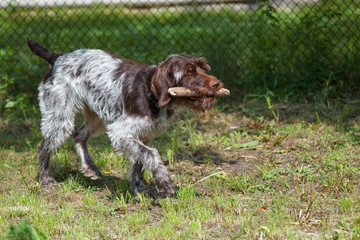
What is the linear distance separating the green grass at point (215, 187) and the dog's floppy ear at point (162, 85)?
80cm

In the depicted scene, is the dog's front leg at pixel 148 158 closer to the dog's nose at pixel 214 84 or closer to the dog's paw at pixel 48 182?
the dog's nose at pixel 214 84

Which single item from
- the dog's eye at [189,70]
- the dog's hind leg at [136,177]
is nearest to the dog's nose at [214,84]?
the dog's eye at [189,70]

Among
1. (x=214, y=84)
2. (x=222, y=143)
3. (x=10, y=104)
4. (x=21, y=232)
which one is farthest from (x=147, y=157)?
(x=10, y=104)

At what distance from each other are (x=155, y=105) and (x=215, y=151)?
149 cm

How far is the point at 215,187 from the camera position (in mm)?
4645

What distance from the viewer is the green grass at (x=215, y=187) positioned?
3777 millimetres

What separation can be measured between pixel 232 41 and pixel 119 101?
369cm

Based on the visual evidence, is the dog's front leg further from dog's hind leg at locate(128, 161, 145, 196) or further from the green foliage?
the green foliage

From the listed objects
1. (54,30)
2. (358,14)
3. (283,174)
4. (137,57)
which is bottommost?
(54,30)

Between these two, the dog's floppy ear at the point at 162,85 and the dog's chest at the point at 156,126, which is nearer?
the dog's floppy ear at the point at 162,85

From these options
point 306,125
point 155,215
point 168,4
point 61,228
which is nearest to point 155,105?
point 155,215

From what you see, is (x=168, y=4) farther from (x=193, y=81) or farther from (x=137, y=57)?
(x=193, y=81)

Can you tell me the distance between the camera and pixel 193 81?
4309 millimetres

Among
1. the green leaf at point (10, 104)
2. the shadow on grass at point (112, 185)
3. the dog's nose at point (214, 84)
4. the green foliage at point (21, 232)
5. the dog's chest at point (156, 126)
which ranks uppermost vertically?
the dog's nose at point (214, 84)
